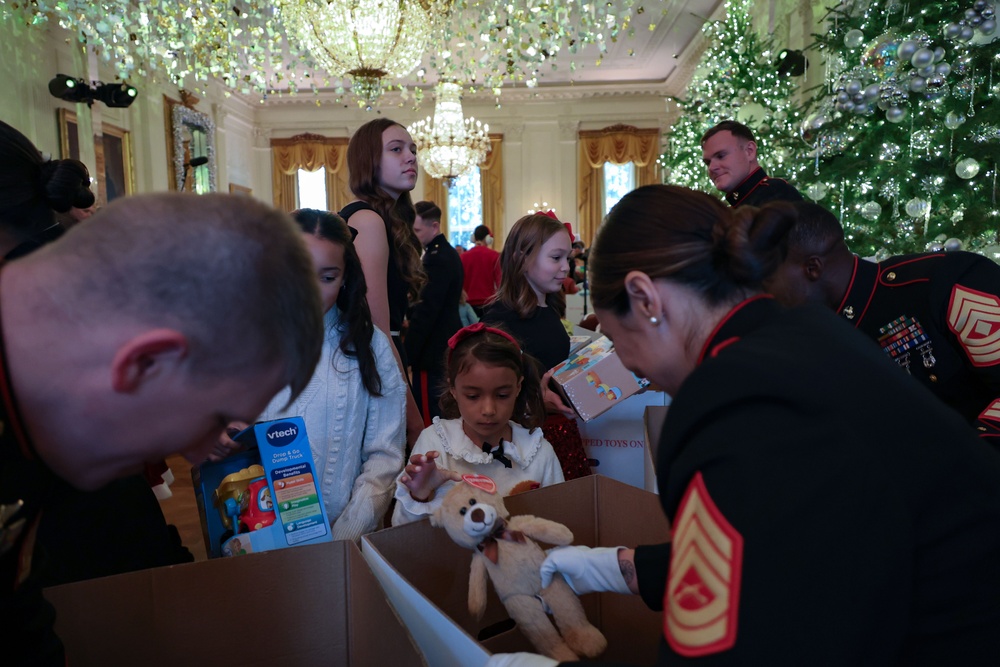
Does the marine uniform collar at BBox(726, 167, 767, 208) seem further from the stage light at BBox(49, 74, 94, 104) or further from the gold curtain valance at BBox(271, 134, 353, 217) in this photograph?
the gold curtain valance at BBox(271, 134, 353, 217)

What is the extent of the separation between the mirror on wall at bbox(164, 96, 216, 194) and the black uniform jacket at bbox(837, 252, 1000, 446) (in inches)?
335

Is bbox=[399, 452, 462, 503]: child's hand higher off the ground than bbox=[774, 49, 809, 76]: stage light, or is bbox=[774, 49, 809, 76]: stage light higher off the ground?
bbox=[774, 49, 809, 76]: stage light

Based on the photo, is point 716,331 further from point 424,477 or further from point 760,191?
point 760,191

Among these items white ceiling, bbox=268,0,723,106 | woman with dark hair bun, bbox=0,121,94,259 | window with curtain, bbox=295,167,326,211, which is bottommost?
woman with dark hair bun, bbox=0,121,94,259

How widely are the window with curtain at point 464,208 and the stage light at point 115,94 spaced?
684cm

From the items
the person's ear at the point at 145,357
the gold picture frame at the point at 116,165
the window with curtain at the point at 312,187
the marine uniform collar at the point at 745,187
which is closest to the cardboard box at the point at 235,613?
the person's ear at the point at 145,357

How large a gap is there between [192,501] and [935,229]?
4227 millimetres

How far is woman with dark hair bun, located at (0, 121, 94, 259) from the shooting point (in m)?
1.34

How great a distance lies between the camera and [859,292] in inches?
71.6

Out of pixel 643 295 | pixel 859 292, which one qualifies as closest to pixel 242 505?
pixel 643 295

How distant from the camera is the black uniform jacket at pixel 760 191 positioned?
300 cm

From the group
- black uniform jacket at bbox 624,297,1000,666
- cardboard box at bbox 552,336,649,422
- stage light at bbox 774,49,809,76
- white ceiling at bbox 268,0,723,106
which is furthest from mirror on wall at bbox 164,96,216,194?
black uniform jacket at bbox 624,297,1000,666

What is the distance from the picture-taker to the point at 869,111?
380 cm

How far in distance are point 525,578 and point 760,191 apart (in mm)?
2373
